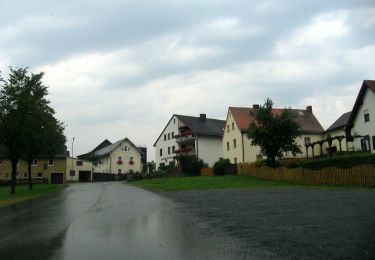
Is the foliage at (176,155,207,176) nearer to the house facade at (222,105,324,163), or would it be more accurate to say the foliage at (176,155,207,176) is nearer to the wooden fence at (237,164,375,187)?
the house facade at (222,105,324,163)

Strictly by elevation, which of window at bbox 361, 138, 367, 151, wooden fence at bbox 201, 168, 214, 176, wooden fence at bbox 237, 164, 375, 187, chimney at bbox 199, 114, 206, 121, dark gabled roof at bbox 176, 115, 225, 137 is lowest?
wooden fence at bbox 237, 164, 375, 187

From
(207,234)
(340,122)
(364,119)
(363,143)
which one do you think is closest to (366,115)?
(364,119)

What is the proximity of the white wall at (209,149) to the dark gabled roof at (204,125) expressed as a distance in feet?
3.17

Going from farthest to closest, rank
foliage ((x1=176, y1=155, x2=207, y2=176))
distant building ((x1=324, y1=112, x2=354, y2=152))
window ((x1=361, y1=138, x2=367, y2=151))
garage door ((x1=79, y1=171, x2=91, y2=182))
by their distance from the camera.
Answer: garage door ((x1=79, y1=171, x2=91, y2=182))
foliage ((x1=176, y1=155, x2=207, y2=176))
distant building ((x1=324, y1=112, x2=354, y2=152))
window ((x1=361, y1=138, x2=367, y2=151))

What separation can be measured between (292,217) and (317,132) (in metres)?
53.0

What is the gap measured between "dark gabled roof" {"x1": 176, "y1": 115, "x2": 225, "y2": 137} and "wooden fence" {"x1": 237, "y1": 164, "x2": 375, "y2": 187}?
32.0 m

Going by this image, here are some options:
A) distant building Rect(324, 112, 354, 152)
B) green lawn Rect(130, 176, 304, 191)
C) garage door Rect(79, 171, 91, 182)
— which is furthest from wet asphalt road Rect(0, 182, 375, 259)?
garage door Rect(79, 171, 91, 182)

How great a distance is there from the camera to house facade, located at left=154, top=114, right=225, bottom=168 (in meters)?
71.8

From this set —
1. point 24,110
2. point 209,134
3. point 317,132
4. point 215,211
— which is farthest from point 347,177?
point 209,134

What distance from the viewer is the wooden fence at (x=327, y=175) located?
1028 inches

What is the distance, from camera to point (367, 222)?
10.4 metres

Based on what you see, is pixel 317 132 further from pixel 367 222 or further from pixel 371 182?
pixel 367 222

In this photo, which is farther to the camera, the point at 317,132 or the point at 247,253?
the point at 317,132

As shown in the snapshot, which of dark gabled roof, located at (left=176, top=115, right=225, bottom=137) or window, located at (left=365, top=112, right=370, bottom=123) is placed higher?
dark gabled roof, located at (left=176, top=115, right=225, bottom=137)
